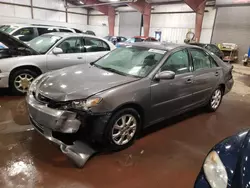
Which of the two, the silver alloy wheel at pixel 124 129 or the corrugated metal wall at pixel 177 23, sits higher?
the corrugated metal wall at pixel 177 23

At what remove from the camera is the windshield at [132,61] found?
2.92m

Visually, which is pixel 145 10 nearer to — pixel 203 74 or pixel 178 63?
pixel 203 74

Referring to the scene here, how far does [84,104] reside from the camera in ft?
7.55

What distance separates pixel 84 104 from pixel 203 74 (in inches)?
89.0

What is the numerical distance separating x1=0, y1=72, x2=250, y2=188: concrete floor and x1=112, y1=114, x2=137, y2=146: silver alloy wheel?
0.16 meters

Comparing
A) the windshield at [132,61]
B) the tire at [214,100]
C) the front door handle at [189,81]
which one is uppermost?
the windshield at [132,61]

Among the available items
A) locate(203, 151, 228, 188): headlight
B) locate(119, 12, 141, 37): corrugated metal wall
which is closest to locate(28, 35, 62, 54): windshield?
locate(203, 151, 228, 188): headlight

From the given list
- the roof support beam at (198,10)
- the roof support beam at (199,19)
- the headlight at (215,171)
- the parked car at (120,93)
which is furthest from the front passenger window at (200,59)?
the roof support beam at (199,19)

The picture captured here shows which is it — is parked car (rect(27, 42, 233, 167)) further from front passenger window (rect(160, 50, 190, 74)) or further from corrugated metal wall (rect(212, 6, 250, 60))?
corrugated metal wall (rect(212, 6, 250, 60))

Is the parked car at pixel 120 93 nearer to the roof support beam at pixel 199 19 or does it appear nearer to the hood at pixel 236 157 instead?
the hood at pixel 236 157

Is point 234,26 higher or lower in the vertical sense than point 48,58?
higher

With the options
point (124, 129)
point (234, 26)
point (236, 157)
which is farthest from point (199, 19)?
point (236, 157)

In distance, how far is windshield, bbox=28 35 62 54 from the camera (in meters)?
4.74

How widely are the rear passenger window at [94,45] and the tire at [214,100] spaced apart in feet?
9.74
